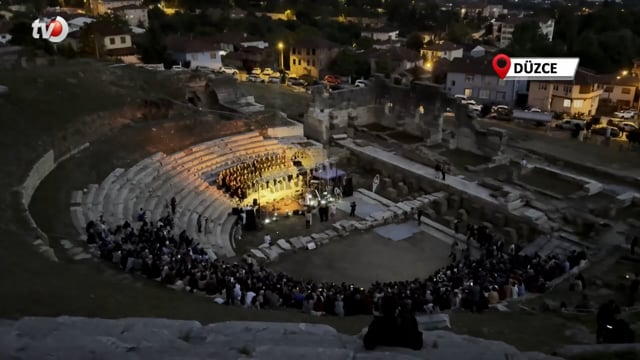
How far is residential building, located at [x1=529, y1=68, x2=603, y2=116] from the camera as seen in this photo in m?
43.6

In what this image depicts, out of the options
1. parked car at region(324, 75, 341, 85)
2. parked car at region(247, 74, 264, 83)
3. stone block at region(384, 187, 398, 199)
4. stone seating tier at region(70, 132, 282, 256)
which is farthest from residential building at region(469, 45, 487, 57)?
stone seating tier at region(70, 132, 282, 256)

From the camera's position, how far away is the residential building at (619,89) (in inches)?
1784

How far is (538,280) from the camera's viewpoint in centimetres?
1664

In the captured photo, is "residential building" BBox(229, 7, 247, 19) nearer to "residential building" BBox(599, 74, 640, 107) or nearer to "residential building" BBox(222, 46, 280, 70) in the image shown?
"residential building" BBox(222, 46, 280, 70)

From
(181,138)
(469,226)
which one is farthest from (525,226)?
(181,138)

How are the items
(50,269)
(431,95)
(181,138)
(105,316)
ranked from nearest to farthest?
(105,316)
(50,269)
(181,138)
(431,95)

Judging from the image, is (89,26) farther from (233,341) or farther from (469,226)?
(233,341)

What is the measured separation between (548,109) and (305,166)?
26870mm

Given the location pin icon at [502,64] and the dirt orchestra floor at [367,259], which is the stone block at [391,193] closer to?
the dirt orchestra floor at [367,259]

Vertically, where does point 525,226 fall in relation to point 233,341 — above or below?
below

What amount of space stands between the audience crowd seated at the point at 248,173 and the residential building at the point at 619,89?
1285 inches

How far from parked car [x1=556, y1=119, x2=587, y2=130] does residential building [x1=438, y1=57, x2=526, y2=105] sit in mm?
8754

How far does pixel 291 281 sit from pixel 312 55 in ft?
152

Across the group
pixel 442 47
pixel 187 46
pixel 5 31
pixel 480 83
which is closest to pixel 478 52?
pixel 442 47
